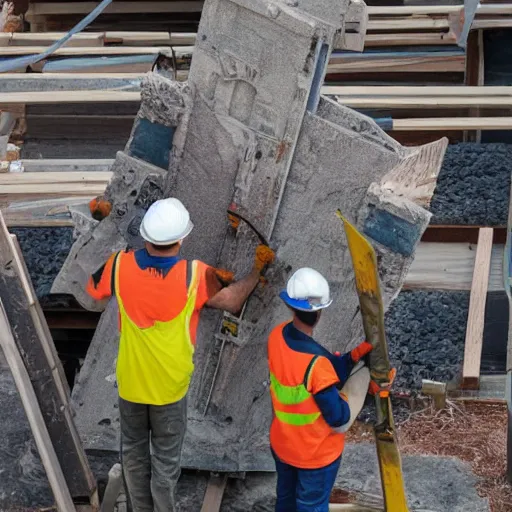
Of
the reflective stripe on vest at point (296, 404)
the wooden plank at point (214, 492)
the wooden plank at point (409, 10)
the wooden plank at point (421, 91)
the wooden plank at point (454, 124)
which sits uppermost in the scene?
the wooden plank at point (409, 10)

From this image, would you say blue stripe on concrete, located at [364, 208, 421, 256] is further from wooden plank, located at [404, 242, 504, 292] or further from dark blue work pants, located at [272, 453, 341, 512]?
wooden plank, located at [404, 242, 504, 292]

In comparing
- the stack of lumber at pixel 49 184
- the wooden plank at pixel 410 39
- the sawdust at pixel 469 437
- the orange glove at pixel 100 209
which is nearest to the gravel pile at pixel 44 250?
the stack of lumber at pixel 49 184

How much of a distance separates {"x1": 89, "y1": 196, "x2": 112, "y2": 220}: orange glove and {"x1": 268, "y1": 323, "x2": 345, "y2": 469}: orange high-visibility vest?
150cm

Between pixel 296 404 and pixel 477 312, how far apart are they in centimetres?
326

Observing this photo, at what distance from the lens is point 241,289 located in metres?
5.36

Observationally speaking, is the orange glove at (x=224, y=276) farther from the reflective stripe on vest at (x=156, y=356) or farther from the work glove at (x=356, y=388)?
the work glove at (x=356, y=388)

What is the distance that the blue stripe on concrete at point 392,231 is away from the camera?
5.52 metres

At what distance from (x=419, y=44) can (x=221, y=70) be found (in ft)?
22.0

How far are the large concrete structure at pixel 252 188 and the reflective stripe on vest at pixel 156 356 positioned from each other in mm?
808

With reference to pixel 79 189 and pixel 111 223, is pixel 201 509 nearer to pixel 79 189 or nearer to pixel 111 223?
pixel 111 223

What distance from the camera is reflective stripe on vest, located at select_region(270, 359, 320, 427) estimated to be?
193 inches

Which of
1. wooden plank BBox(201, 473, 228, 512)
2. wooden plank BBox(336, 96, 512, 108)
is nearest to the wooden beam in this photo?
wooden plank BBox(336, 96, 512, 108)

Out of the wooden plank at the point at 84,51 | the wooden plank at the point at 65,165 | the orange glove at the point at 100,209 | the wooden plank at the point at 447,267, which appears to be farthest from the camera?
the wooden plank at the point at 84,51

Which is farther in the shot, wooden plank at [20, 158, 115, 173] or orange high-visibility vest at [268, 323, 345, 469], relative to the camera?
wooden plank at [20, 158, 115, 173]
